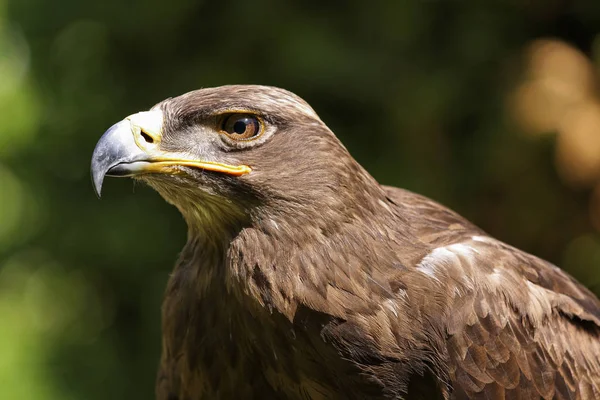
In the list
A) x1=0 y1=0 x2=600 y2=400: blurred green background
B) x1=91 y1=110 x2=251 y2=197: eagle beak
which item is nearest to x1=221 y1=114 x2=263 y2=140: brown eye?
x1=91 y1=110 x2=251 y2=197: eagle beak

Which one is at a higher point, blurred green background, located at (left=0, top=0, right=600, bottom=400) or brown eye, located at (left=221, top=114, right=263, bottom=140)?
brown eye, located at (left=221, top=114, right=263, bottom=140)

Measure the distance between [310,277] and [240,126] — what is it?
542mm

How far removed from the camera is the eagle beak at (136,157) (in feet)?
9.07

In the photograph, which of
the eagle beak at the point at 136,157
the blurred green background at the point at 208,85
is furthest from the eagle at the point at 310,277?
the blurred green background at the point at 208,85

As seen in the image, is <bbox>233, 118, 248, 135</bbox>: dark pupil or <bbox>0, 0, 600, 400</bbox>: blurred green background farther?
<bbox>0, 0, 600, 400</bbox>: blurred green background

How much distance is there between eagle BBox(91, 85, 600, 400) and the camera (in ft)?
9.14

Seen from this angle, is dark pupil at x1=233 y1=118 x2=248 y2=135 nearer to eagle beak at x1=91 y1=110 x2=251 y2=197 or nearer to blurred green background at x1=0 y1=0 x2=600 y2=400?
eagle beak at x1=91 y1=110 x2=251 y2=197

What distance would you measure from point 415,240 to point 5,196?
3.98 metres

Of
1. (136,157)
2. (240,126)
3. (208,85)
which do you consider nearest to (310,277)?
(240,126)

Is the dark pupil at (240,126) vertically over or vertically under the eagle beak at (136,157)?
over

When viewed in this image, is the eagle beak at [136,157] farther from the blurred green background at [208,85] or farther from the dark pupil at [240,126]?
the blurred green background at [208,85]

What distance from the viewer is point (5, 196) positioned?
243 inches

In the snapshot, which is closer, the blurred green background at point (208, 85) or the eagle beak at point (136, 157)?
the eagle beak at point (136, 157)

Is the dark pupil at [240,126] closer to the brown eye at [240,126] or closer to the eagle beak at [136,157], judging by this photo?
the brown eye at [240,126]
